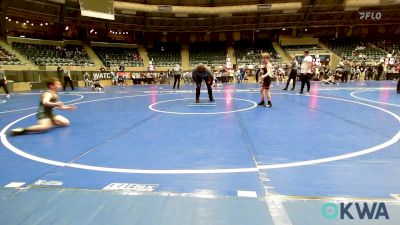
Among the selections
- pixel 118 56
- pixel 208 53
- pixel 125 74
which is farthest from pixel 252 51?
pixel 125 74

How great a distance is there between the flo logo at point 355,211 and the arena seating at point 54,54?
95.5 feet

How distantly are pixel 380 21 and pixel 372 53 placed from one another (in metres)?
6.19

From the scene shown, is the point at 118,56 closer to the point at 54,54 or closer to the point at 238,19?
the point at 54,54

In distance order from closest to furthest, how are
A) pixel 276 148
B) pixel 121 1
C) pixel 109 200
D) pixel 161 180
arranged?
pixel 109 200, pixel 161 180, pixel 276 148, pixel 121 1

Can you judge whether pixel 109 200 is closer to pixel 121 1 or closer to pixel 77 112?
pixel 77 112

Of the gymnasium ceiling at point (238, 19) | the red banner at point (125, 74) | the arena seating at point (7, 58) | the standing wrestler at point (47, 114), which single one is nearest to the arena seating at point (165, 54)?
the gymnasium ceiling at point (238, 19)

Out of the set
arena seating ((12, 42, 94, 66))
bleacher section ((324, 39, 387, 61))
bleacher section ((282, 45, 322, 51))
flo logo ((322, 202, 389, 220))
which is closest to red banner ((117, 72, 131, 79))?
arena seating ((12, 42, 94, 66))

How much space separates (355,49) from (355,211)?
128 ft

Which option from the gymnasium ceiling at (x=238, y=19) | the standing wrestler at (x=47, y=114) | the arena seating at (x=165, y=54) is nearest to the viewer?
the standing wrestler at (x=47, y=114)

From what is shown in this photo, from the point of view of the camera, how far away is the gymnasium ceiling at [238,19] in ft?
109

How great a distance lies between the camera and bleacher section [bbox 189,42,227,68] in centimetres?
3634

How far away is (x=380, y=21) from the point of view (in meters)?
37.4

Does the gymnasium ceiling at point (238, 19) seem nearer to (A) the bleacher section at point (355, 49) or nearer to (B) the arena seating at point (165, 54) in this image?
(A) the bleacher section at point (355, 49)

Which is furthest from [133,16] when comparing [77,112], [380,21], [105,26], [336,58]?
[380,21]
